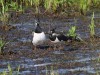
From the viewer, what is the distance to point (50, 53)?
11656 mm

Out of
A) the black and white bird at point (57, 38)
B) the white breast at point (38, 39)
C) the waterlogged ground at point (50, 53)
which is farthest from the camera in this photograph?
the black and white bird at point (57, 38)

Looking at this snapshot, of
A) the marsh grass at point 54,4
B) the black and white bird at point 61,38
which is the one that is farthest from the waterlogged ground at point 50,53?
the marsh grass at point 54,4

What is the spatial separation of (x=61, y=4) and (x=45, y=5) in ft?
2.09

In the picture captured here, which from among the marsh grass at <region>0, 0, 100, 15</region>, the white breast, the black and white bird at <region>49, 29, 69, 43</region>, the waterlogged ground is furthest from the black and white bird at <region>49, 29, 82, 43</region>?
the marsh grass at <region>0, 0, 100, 15</region>

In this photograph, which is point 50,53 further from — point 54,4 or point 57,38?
point 54,4

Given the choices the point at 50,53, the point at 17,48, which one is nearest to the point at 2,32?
the point at 17,48

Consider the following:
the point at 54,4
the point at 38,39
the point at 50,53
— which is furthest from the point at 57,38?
the point at 54,4

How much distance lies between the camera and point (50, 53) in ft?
38.2

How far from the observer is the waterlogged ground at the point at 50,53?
10.1 m

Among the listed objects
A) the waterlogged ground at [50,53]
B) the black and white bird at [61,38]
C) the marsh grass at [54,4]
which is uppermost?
the marsh grass at [54,4]

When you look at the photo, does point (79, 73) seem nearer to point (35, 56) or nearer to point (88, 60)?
point (88, 60)

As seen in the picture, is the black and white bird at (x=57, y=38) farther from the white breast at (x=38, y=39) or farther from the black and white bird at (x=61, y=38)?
the white breast at (x=38, y=39)

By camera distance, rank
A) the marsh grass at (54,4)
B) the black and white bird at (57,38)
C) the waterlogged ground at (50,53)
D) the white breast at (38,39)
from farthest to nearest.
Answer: the marsh grass at (54,4)
the black and white bird at (57,38)
the white breast at (38,39)
the waterlogged ground at (50,53)

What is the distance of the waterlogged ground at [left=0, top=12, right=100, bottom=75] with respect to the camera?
1006cm
